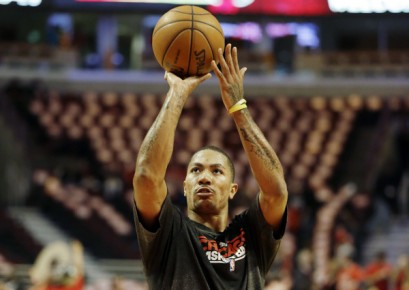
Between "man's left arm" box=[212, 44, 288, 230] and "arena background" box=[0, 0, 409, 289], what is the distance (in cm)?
1050

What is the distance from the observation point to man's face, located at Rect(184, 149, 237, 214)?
3.87 meters

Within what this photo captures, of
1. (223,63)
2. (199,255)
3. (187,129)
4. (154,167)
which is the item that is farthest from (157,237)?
(187,129)

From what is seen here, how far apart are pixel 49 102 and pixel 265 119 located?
5.33 m

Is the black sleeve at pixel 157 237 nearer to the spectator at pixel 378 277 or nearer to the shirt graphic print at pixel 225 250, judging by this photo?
the shirt graphic print at pixel 225 250

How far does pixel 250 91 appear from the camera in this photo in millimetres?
24469

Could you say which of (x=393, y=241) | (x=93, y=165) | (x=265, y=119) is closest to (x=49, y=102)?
(x=93, y=165)

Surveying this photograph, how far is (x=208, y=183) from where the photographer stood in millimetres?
3873

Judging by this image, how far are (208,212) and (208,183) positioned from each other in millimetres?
131

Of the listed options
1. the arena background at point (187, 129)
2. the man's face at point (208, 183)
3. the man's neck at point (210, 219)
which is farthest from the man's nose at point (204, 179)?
the arena background at point (187, 129)

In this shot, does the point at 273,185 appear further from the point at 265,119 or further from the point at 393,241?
the point at 265,119

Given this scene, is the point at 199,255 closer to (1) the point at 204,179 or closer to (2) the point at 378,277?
(1) the point at 204,179

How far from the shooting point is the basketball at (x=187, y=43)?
395cm

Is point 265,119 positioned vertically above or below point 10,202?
above

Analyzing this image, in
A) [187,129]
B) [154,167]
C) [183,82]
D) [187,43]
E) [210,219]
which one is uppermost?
[187,43]
